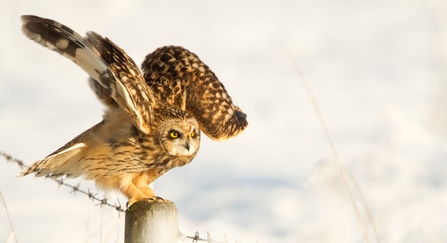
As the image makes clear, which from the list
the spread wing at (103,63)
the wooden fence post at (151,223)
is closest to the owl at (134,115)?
the spread wing at (103,63)

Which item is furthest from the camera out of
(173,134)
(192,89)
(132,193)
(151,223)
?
(192,89)

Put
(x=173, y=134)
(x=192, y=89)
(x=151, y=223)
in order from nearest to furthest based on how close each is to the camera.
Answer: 1. (x=151, y=223)
2. (x=173, y=134)
3. (x=192, y=89)

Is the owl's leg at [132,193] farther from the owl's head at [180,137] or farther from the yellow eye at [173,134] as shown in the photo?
the yellow eye at [173,134]

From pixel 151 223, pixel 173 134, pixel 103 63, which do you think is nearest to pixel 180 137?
pixel 173 134

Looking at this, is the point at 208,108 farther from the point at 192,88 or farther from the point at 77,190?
the point at 77,190

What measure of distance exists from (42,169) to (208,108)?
1.25 m

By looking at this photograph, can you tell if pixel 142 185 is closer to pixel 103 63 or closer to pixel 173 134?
pixel 173 134

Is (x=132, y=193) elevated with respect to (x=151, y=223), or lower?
elevated

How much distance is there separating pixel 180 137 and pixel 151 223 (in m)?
1.23

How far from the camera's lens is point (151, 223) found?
2775 mm

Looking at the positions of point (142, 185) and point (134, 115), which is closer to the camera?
point (134, 115)

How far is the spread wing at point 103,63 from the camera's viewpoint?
134 inches

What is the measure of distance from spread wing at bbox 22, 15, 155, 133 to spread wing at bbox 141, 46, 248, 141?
519mm

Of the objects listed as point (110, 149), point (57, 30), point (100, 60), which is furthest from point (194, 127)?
point (57, 30)
